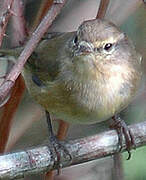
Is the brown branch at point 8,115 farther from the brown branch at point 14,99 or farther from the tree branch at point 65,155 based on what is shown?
the tree branch at point 65,155

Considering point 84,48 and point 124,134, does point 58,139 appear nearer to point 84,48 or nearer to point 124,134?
point 124,134

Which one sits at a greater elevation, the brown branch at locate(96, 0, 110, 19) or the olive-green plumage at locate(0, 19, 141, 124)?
the brown branch at locate(96, 0, 110, 19)

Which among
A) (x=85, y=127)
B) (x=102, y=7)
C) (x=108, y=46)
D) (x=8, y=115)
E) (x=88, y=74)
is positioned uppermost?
(x=102, y=7)

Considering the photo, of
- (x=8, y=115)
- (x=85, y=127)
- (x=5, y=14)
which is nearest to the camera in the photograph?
(x=5, y=14)

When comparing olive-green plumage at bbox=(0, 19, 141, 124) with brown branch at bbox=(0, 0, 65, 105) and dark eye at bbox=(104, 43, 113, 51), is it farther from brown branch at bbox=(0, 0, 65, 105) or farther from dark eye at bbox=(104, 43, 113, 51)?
brown branch at bbox=(0, 0, 65, 105)

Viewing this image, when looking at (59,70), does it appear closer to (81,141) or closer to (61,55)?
(61,55)

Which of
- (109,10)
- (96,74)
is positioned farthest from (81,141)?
(109,10)

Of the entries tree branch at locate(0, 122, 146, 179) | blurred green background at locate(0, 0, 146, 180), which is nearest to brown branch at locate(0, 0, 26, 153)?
blurred green background at locate(0, 0, 146, 180)

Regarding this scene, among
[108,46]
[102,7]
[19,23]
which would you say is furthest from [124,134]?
[19,23]
